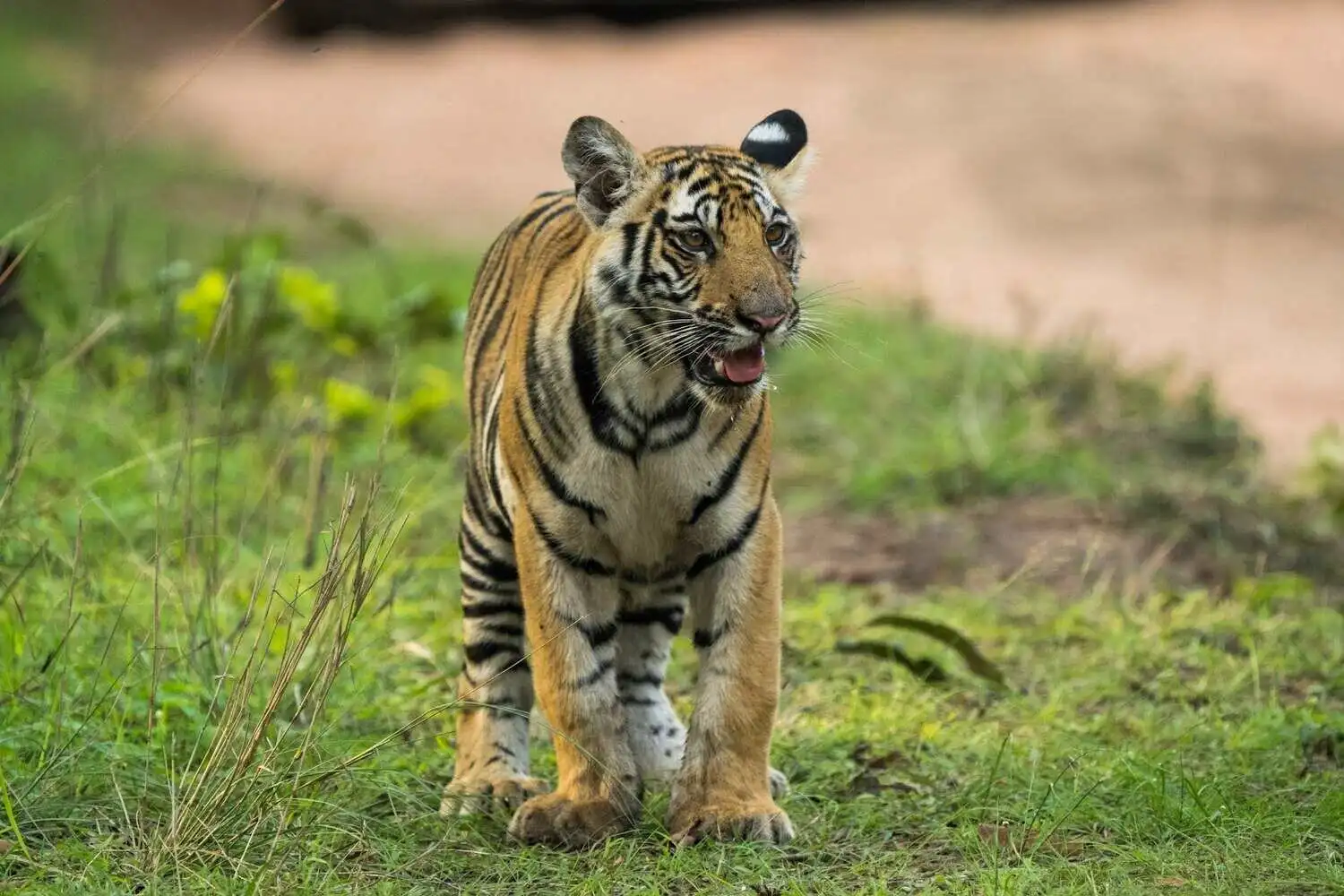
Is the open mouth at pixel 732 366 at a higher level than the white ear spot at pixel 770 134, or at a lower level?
lower

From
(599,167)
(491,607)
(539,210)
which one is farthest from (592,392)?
(539,210)

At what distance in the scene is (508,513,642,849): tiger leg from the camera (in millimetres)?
3578

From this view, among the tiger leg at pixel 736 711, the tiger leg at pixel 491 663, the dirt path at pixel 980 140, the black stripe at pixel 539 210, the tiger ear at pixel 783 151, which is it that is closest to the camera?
the tiger leg at pixel 736 711

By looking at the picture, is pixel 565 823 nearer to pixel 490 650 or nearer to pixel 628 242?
pixel 490 650

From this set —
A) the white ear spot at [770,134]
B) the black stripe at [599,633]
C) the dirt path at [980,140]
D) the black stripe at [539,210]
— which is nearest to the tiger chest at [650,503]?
the black stripe at [599,633]

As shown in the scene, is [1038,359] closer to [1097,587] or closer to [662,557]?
[1097,587]

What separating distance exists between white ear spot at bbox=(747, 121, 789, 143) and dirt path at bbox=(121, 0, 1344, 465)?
4744 mm

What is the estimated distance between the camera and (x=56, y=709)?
12.0 ft

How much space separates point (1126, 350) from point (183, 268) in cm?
505

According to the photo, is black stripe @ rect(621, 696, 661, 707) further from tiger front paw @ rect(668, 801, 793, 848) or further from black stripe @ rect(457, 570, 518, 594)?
tiger front paw @ rect(668, 801, 793, 848)

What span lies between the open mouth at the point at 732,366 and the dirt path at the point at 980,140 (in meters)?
5.12

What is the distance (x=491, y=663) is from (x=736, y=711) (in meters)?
0.75

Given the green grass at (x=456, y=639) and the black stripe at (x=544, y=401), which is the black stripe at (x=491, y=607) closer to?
the green grass at (x=456, y=639)

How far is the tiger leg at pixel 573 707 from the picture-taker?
11.7ft
